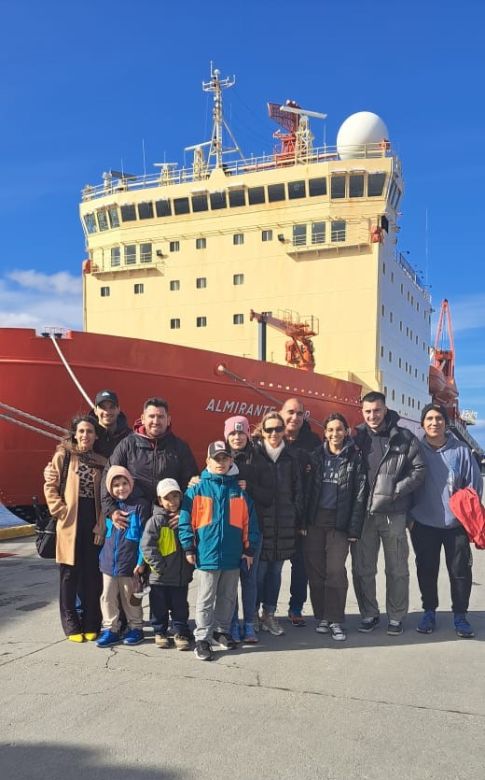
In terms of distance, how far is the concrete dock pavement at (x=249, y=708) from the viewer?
2365 mm

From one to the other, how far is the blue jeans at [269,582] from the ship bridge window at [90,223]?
53.6 ft

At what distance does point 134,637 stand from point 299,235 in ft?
47.4

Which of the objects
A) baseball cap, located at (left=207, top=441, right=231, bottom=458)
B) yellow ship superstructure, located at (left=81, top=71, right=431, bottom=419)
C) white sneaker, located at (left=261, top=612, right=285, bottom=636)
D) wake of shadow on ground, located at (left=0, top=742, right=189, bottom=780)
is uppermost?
yellow ship superstructure, located at (left=81, top=71, right=431, bottom=419)

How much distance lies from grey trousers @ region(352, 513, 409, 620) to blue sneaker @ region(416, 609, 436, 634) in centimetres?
13

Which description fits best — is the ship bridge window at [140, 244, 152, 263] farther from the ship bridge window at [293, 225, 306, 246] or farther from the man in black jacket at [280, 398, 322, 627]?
the man in black jacket at [280, 398, 322, 627]

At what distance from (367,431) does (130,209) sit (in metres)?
15.2

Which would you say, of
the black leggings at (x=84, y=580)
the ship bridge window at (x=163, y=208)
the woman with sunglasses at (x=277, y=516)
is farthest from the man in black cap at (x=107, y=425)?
the ship bridge window at (x=163, y=208)

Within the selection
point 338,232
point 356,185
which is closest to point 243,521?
point 338,232

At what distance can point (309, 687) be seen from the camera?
3.14 meters

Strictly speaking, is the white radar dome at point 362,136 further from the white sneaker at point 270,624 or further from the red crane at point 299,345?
the white sneaker at point 270,624

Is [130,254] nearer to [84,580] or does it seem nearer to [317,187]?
[317,187]

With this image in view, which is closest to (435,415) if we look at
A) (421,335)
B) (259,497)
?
(259,497)

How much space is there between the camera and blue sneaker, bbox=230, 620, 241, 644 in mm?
3850

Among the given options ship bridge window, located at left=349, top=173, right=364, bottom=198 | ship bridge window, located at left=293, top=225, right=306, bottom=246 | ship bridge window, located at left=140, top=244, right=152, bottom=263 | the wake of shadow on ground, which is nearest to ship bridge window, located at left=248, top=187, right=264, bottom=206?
ship bridge window, located at left=293, top=225, right=306, bottom=246
